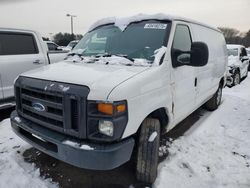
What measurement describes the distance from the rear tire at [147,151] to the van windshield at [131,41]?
83cm

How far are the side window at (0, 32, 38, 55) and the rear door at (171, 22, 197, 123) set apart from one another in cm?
379

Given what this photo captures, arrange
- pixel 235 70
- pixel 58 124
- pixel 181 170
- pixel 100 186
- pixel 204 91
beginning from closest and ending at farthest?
pixel 58 124 → pixel 100 186 → pixel 181 170 → pixel 204 91 → pixel 235 70

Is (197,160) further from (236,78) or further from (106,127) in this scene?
(236,78)

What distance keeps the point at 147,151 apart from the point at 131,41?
5.13 ft

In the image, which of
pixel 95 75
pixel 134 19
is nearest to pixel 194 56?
pixel 134 19

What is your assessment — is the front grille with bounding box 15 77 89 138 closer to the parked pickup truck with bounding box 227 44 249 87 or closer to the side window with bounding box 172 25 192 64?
the side window with bounding box 172 25 192 64

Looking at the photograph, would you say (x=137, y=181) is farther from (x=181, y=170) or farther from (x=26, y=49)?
(x=26, y=49)

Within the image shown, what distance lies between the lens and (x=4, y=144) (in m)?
3.98

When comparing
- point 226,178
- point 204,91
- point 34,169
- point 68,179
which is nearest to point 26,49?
point 34,169

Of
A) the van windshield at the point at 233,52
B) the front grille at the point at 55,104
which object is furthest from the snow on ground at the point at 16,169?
the van windshield at the point at 233,52

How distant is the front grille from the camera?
236 cm

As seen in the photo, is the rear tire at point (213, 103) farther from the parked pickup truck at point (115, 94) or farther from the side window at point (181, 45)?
the side window at point (181, 45)

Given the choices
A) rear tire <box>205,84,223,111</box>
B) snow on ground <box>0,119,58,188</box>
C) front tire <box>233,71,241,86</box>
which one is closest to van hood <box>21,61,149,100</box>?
snow on ground <box>0,119,58,188</box>

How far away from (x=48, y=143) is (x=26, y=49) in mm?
3707
